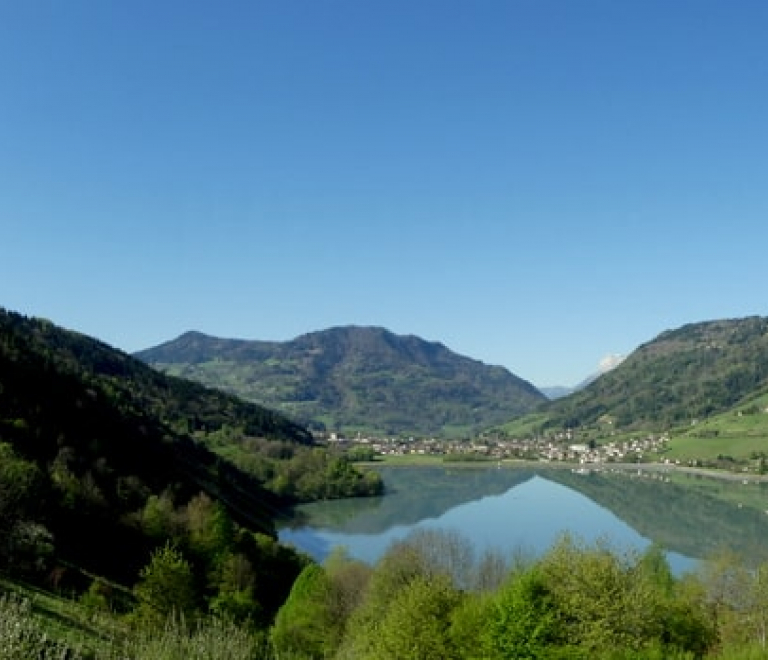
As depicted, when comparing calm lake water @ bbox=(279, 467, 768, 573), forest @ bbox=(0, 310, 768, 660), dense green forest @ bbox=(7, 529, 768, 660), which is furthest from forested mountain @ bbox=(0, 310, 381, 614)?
calm lake water @ bbox=(279, 467, 768, 573)

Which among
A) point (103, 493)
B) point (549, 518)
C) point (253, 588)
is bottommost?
point (549, 518)

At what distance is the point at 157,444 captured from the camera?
112 metres

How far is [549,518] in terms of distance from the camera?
139m

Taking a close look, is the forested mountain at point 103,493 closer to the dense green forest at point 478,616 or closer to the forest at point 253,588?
the forest at point 253,588

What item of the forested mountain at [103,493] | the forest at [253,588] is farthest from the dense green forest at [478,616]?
the forested mountain at [103,493]


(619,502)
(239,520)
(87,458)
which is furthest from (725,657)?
(619,502)

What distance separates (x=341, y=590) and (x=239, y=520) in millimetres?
46775

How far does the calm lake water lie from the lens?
367 ft

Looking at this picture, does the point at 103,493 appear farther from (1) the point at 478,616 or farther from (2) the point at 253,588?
(1) the point at 478,616

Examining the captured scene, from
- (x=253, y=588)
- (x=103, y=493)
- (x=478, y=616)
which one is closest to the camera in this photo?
(x=478, y=616)

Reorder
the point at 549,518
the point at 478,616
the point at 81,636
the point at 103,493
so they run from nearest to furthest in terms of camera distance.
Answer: the point at 81,636 → the point at 478,616 → the point at 103,493 → the point at 549,518

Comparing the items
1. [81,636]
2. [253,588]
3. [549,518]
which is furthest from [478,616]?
[549,518]

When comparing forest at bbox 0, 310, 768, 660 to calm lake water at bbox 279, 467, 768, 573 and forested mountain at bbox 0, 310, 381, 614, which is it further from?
calm lake water at bbox 279, 467, 768, 573

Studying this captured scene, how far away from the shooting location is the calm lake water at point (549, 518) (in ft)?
367
